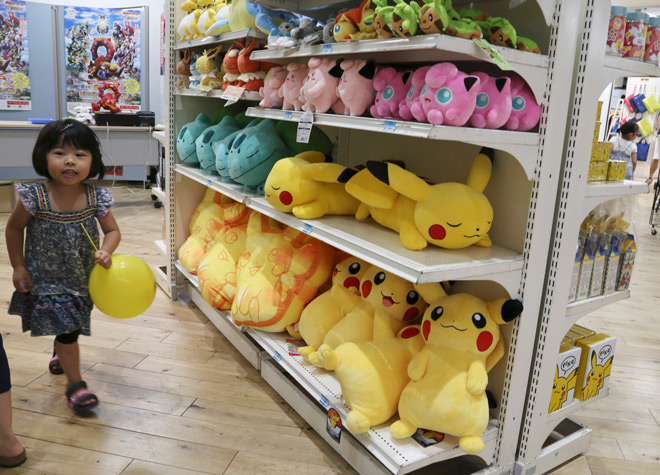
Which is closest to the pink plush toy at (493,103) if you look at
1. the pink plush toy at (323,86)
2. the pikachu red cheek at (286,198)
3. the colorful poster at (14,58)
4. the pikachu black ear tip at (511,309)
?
the pikachu black ear tip at (511,309)

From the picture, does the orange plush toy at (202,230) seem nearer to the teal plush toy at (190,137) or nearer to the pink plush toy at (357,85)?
the teal plush toy at (190,137)

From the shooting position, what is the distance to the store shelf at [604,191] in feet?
5.90

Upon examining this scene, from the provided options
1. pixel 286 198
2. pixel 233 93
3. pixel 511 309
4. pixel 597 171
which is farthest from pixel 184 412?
pixel 597 171

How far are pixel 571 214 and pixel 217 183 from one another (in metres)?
1.86

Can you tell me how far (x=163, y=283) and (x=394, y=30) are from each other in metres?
2.74

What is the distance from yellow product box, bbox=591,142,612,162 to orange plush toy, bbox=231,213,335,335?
1.17 meters

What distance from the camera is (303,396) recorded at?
2.29 metres

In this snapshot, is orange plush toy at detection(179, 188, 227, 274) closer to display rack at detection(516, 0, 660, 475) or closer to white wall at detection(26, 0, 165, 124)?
display rack at detection(516, 0, 660, 475)

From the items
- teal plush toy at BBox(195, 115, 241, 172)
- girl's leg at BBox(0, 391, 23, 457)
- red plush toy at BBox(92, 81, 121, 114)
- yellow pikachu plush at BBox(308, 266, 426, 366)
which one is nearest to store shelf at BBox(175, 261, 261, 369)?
yellow pikachu plush at BBox(308, 266, 426, 366)

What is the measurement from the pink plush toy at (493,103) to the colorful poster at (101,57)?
6784 mm

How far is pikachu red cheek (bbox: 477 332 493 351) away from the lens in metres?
1.75

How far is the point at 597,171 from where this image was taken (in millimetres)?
1903

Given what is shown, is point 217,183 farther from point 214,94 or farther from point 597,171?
point 597,171

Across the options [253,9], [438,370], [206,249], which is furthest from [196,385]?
[253,9]
